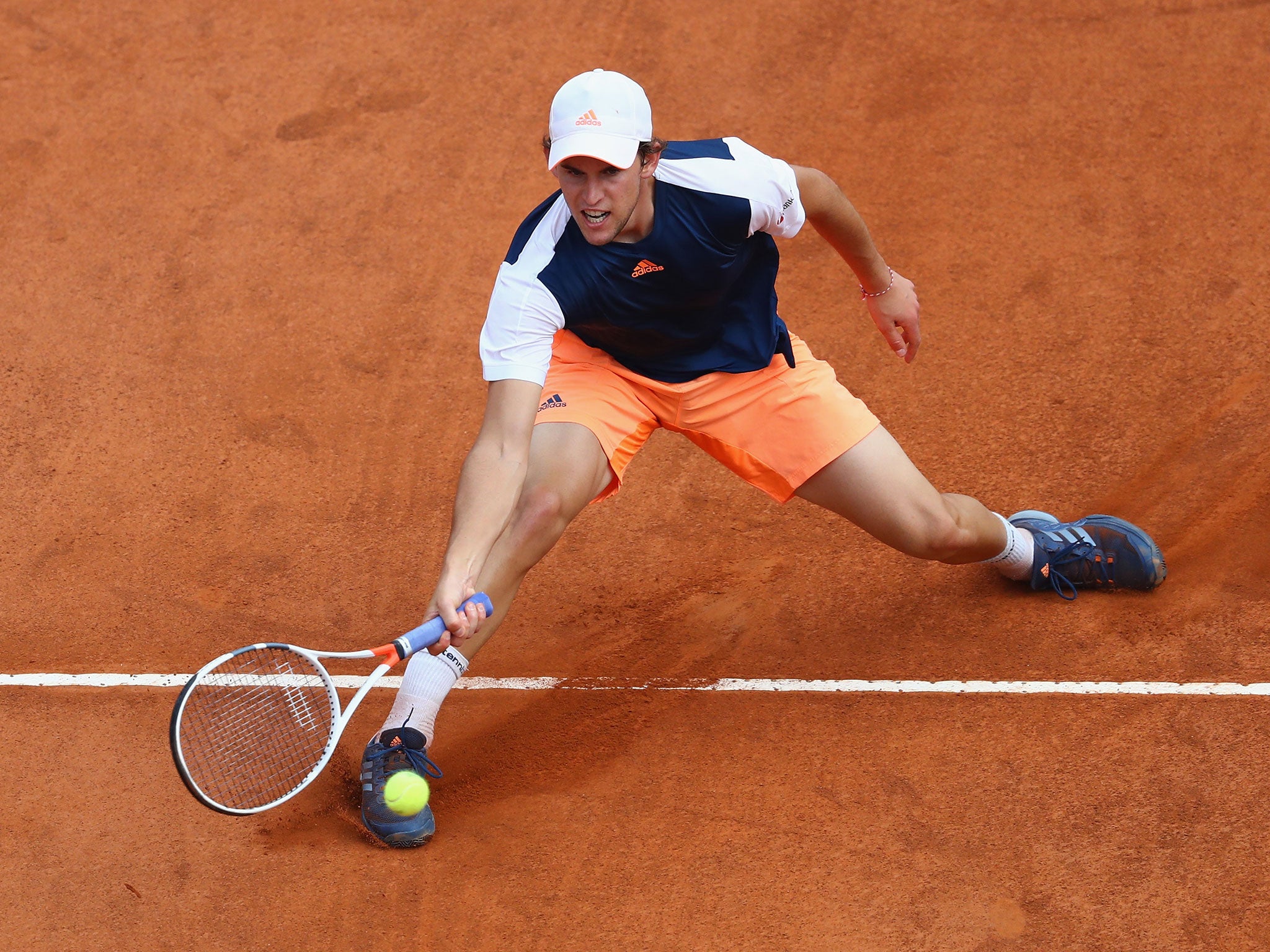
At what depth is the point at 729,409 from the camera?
4352 millimetres

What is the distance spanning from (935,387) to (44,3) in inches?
251

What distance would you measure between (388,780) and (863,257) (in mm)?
2313

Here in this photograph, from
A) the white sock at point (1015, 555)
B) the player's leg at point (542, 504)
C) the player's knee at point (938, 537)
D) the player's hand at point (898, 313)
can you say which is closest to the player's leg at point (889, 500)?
the player's knee at point (938, 537)

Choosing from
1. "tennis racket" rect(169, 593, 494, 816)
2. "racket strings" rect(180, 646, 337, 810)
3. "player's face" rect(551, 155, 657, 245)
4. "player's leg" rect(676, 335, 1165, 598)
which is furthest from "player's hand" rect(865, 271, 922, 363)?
"racket strings" rect(180, 646, 337, 810)

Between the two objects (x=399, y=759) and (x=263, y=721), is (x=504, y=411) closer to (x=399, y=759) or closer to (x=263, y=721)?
(x=399, y=759)

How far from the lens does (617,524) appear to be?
5.49 meters

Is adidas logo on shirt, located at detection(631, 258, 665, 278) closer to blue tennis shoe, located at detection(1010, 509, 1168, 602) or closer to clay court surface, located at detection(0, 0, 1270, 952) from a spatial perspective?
clay court surface, located at detection(0, 0, 1270, 952)

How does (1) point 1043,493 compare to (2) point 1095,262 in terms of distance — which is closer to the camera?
(1) point 1043,493

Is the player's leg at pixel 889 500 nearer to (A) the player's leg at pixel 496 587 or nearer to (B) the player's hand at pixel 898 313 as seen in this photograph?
(B) the player's hand at pixel 898 313

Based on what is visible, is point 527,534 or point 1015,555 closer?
point 527,534

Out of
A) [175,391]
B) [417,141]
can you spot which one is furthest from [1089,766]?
[417,141]

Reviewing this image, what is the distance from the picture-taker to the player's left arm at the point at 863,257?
4.25 m

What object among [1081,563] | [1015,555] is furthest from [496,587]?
[1081,563]

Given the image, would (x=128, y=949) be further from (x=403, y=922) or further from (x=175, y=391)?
(x=175, y=391)
